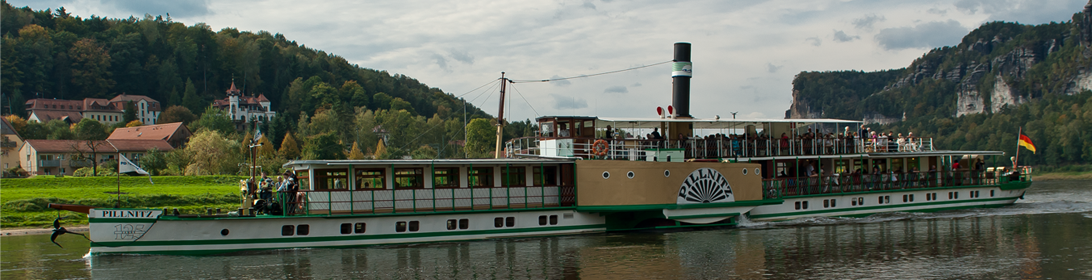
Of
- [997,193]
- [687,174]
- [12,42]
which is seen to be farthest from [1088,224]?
[12,42]

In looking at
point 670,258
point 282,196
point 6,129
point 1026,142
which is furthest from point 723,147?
point 6,129

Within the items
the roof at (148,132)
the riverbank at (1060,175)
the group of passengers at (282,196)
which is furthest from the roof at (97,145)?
the riverbank at (1060,175)

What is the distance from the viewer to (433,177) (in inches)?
862

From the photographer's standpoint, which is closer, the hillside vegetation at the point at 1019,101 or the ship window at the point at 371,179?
the ship window at the point at 371,179

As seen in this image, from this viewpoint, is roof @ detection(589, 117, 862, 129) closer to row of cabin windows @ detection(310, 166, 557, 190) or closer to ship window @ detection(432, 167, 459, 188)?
row of cabin windows @ detection(310, 166, 557, 190)

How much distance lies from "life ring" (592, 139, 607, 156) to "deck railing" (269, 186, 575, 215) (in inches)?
58.0

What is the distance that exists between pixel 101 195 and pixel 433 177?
86.9ft

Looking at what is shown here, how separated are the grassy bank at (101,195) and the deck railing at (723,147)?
1995 cm

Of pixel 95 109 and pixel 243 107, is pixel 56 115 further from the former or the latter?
pixel 243 107

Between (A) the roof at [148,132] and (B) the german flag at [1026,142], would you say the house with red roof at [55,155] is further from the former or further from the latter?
(B) the german flag at [1026,142]

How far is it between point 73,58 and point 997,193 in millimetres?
152589

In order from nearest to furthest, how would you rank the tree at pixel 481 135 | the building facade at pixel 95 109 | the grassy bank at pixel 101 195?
the grassy bank at pixel 101 195 < the tree at pixel 481 135 < the building facade at pixel 95 109

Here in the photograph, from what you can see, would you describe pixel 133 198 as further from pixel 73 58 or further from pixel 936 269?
pixel 73 58

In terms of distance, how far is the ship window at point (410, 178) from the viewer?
873 inches
